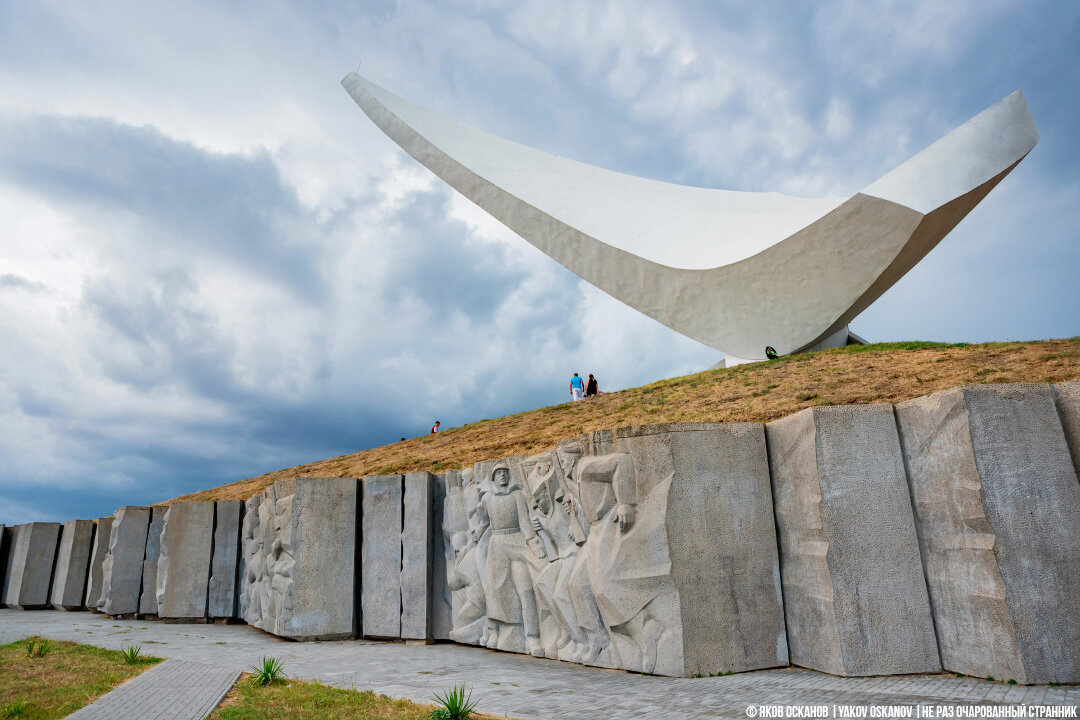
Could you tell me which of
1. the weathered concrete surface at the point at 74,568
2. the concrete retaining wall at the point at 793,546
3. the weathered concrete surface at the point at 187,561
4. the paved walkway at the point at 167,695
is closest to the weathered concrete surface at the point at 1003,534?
the concrete retaining wall at the point at 793,546

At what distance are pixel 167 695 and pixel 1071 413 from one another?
809 centimetres

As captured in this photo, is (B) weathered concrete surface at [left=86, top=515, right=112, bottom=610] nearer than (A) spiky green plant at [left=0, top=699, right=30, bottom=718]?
No

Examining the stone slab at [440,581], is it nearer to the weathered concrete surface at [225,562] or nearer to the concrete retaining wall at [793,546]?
the concrete retaining wall at [793,546]

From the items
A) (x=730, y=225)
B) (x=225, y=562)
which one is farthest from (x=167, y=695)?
(x=730, y=225)

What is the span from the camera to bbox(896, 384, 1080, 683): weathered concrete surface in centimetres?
507

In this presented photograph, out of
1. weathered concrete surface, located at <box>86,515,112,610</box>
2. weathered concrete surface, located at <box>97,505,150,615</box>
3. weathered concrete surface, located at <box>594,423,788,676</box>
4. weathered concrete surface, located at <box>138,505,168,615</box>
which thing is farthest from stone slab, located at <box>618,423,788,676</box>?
weathered concrete surface, located at <box>86,515,112,610</box>

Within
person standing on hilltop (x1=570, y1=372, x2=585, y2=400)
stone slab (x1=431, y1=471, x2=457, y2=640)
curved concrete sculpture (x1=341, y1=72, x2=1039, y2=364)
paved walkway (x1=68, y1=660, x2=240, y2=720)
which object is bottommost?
paved walkway (x1=68, y1=660, x2=240, y2=720)

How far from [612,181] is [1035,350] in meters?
16.9

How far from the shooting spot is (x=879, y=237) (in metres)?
15.4

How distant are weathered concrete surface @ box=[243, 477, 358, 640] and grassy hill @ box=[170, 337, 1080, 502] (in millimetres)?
2826

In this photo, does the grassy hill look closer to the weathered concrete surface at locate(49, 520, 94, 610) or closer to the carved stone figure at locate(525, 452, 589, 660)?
the carved stone figure at locate(525, 452, 589, 660)

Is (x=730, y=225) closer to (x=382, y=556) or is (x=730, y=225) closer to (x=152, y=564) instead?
(x=382, y=556)

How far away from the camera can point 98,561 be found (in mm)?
16203

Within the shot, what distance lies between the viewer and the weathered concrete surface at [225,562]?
1271 cm
